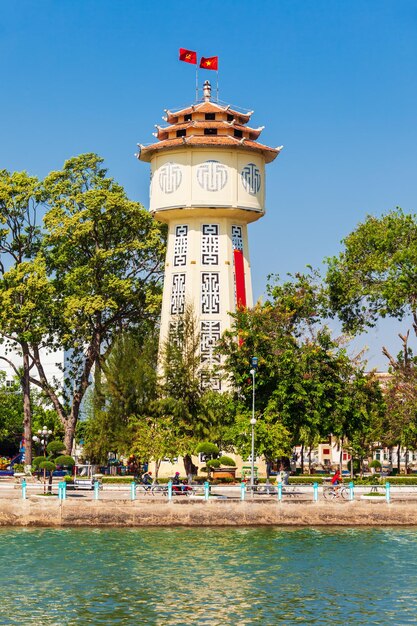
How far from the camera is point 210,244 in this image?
241 ft

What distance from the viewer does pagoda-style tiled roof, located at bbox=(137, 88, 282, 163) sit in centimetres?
7238

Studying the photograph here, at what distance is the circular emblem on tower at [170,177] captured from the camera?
72.8 meters

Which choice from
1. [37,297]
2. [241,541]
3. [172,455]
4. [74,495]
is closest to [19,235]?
[37,297]

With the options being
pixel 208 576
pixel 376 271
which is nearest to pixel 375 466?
pixel 376 271

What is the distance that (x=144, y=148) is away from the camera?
243 ft

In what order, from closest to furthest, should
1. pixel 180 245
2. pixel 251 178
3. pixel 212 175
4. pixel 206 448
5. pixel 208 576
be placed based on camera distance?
1. pixel 208 576
2. pixel 206 448
3. pixel 212 175
4. pixel 251 178
5. pixel 180 245

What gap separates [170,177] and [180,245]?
13.6 ft

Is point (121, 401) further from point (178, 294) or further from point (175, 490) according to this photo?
point (175, 490)

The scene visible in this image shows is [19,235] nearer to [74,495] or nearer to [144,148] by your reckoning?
[144,148]

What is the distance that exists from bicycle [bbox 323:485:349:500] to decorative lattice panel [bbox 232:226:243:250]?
909 inches

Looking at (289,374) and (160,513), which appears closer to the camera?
(160,513)

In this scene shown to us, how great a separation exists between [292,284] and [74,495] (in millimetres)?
24582

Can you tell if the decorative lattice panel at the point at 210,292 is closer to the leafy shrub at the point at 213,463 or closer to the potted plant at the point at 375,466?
the leafy shrub at the point at 213,463

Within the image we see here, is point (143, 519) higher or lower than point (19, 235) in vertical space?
lower
